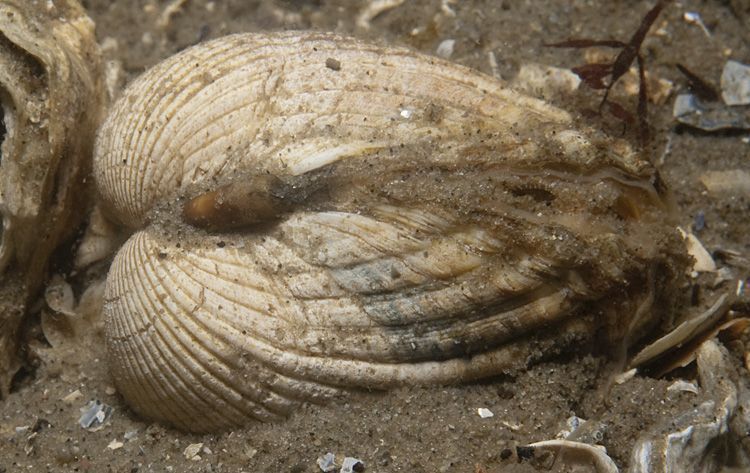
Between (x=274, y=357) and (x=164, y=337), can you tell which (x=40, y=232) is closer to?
(x=164, y=337)

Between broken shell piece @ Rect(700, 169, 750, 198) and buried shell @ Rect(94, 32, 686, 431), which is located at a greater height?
buried shell @ Rect(94, 32, 686, 431)

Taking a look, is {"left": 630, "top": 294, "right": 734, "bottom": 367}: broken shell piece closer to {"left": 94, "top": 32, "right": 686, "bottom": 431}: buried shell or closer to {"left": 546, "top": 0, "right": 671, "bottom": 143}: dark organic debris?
{"left": 94, "top": 32, "right": 686, "bottom": 431}: buried shell

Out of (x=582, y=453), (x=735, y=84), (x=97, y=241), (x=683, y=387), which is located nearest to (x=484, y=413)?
(x=582, y=453)

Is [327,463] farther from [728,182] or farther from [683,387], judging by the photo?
[728,182]

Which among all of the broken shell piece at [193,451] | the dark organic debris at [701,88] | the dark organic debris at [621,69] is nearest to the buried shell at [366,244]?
the broken shell piece at [193,451]

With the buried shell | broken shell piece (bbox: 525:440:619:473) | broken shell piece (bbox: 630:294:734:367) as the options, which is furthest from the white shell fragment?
broken shell piece (bbox: 630:294:734:367)
